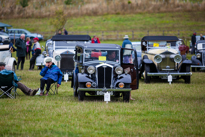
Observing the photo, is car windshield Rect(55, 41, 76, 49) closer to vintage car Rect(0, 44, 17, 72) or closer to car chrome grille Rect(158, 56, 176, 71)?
vintage car Rect(0, 44, 17, 72)

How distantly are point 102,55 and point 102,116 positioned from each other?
3.21 m

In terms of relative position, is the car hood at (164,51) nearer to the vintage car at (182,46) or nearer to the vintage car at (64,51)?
the vintage car at (182,46)

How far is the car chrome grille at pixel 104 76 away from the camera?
10.2 metres

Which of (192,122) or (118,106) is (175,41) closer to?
(118,106)

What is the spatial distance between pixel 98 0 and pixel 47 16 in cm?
1334

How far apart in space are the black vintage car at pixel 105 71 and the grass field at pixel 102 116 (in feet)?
1.41

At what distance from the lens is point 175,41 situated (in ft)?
58.0

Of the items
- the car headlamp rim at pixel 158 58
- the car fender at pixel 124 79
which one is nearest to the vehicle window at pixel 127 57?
the car fender at pixel 124 79

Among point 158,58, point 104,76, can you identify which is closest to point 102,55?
point 104,76

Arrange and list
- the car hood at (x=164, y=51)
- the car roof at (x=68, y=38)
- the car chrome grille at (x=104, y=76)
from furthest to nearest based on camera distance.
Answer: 1. the car roof at (x=68, y=38)
2. the car hood at (x=164, y=51)
3. the car chrome grille at (x=104, y=76)

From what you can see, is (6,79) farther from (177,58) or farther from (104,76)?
(177,58)

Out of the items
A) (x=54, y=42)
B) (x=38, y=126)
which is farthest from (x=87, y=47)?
(x=54, y=42)

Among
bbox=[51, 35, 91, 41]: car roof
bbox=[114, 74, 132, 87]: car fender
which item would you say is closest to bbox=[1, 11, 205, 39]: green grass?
bbox=[51, 35, 91, 41]: car roof

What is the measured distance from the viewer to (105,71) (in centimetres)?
1020
